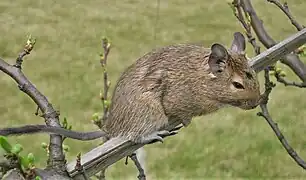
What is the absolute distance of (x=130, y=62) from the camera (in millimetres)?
2404

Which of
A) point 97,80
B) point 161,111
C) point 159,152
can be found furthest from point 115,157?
point 97,80

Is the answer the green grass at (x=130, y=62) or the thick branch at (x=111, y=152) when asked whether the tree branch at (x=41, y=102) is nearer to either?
the thick branch at (x=111, y=152)

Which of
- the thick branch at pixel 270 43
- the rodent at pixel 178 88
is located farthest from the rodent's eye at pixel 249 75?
the thick branch at pixel 270 43

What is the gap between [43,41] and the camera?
2494 mm

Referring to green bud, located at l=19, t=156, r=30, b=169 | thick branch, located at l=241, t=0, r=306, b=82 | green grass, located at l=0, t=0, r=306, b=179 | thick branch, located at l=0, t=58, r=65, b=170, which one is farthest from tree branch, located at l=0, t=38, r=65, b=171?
green grass, located at l=0, t=0, r=306, b=179

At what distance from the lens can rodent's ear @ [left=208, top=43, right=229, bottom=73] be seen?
0.82 meters

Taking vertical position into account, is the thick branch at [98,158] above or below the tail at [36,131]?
below

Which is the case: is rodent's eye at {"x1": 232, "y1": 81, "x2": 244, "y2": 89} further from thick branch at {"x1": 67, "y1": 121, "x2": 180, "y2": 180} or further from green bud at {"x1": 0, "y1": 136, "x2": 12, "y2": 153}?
green bud at {"x1": 0, "y1": 136, "x2": 12, "y2": 153}

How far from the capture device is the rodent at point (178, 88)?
798mm

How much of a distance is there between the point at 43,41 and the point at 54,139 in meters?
1.96

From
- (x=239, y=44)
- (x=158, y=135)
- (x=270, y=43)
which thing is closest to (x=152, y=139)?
(x=158, y=135)

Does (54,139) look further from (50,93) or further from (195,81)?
(50,93)

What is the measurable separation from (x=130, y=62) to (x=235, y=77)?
153 centimetres

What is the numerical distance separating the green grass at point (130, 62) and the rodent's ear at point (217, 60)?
0.94 m
